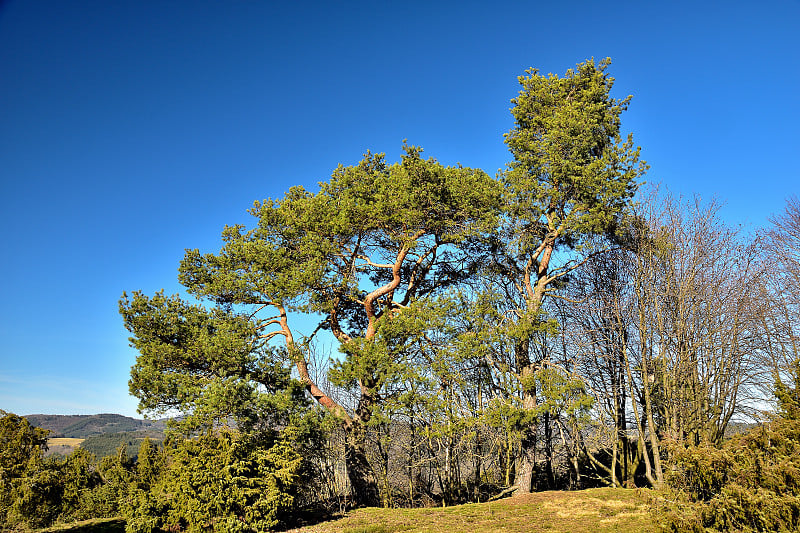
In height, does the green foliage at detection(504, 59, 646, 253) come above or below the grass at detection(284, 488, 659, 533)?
above

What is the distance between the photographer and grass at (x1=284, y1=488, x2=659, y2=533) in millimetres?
8565

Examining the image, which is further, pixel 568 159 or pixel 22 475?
pixel 568 159

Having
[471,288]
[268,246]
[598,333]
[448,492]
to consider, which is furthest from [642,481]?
[268,246]

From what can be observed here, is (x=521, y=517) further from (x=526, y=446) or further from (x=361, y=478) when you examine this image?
(x=361, y=478)

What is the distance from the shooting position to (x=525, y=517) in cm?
976

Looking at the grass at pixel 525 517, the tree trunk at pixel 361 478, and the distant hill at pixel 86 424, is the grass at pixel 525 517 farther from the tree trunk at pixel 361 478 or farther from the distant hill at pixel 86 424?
the distant hill at pixel 86 424

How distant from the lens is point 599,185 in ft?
41.9

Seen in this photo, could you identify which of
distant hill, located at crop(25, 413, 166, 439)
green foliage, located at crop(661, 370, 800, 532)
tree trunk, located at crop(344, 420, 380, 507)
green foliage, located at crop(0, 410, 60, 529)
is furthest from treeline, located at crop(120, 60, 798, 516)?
distant hill, located at crop(25, 413, 166, 439)

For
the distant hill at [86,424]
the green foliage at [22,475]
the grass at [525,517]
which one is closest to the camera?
the grass at [525,517]

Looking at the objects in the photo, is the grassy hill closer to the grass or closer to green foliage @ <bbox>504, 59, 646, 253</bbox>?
the grass

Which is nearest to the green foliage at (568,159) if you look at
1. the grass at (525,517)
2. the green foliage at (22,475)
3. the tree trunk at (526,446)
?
the tree trunk at (526,446)

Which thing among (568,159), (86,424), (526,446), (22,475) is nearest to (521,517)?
(526,446)

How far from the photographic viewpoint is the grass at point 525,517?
337 inches

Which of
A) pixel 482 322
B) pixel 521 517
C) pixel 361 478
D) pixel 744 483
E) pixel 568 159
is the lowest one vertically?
pixel 521 517
